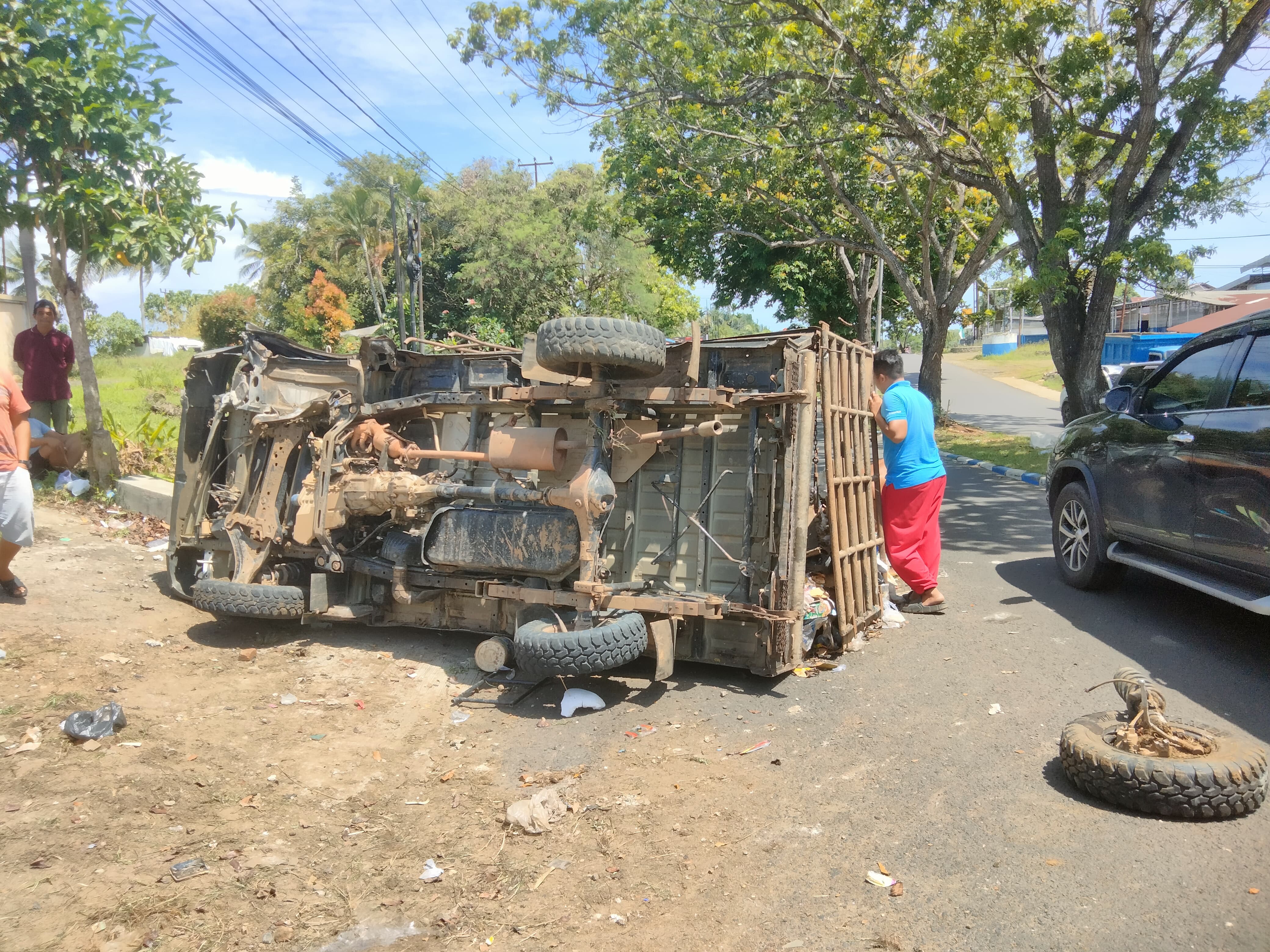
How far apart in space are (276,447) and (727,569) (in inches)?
136

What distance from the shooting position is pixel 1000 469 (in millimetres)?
13492

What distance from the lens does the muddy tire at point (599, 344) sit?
4648mm

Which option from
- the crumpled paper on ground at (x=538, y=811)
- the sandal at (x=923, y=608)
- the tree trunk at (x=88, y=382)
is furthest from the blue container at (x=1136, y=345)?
the crumpled paper on ground at (x=538, y=811)

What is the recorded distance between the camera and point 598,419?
199 inches

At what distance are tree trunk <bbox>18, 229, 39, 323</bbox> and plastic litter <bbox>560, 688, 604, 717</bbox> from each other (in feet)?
24.8

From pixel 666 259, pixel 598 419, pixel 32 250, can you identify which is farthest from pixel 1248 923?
pixel 666 259

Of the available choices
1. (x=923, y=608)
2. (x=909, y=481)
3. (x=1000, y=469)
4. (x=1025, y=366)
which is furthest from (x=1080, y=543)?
(x=1025, y=366)

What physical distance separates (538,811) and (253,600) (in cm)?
303

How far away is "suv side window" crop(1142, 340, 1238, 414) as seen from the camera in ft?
17.4

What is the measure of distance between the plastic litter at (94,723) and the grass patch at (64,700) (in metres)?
0.16

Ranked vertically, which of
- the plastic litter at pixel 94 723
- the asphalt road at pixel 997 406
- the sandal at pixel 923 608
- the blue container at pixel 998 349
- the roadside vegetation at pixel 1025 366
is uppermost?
the blue container at pixel 998 349

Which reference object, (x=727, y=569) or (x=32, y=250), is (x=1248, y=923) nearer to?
(x=727, y=569)

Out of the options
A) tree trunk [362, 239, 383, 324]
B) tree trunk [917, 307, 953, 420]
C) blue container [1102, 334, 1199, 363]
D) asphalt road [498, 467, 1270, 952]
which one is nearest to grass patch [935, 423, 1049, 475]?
tree trunk [917, 307, 953, 420]

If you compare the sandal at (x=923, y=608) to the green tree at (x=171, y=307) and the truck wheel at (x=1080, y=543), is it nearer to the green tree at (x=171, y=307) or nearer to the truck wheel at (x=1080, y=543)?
the truck wheel at (x=1080, y=543)
